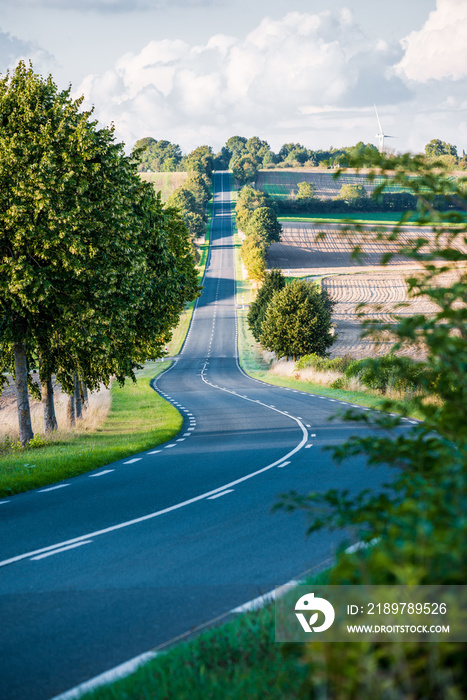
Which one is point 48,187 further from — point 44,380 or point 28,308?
point 44,380

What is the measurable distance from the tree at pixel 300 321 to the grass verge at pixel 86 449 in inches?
917

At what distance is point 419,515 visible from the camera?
296 cm

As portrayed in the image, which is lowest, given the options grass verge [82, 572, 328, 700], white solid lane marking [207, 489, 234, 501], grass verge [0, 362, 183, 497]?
grass verge [0, 362, 183, 497]

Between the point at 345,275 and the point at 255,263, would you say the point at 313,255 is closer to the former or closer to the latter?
the point at 345,275

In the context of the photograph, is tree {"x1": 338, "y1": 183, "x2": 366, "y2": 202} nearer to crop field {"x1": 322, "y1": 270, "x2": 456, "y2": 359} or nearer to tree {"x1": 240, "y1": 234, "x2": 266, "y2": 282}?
crop field {"x1": 322, "y1": 270, "x2": 456, "y2": 359}

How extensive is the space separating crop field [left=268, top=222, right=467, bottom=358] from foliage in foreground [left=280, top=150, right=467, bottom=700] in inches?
2053

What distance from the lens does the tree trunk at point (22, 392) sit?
20234 mm

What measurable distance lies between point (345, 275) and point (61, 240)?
98926mm

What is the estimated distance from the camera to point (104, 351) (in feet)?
63.1

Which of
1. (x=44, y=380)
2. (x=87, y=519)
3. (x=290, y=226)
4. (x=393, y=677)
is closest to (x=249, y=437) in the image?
(x=44, y=380)

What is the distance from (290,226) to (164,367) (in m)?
94.3

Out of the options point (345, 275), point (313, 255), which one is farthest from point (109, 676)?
point (313, 255)

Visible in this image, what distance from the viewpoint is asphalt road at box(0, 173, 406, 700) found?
5.96 m

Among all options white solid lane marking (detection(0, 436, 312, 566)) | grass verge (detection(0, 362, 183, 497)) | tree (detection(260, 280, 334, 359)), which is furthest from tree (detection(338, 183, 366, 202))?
white solid lane marking (detection(0, 436, 312, 566))
